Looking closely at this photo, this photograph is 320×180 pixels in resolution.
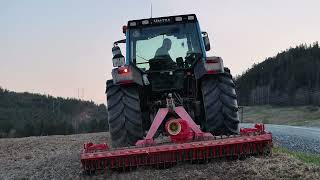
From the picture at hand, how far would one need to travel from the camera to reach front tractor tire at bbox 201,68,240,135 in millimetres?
9281

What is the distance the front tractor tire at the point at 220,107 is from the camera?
9.28 m

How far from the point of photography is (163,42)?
10.6 metres

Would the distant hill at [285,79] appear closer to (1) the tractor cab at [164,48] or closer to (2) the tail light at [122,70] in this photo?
(1) the tractor cab at [164,48]

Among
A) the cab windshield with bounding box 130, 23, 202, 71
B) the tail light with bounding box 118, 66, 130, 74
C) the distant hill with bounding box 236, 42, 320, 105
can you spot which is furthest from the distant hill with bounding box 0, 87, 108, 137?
the tail light with bounding box 118, 66, 130, 74

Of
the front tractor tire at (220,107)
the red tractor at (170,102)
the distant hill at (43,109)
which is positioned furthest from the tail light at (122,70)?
the distant hill at (43,109)

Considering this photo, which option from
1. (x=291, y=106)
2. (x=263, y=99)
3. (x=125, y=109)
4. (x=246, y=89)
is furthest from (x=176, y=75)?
(x=246, y=89)

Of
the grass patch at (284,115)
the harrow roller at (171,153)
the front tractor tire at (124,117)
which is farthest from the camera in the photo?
the grass patch at (284,115)

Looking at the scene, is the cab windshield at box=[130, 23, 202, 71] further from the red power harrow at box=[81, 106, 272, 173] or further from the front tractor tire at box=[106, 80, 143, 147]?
the red power harrow at box=[81, 106, 272, 173]

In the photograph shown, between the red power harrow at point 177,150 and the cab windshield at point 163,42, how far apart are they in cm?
220

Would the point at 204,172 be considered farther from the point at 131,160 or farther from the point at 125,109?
the point at 125,109

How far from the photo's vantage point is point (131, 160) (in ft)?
27.3

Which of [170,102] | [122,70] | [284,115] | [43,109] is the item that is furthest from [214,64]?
[43,109]

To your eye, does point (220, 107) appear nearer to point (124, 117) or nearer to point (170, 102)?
point (170, 102)

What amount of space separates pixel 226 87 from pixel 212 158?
140 centimetres
